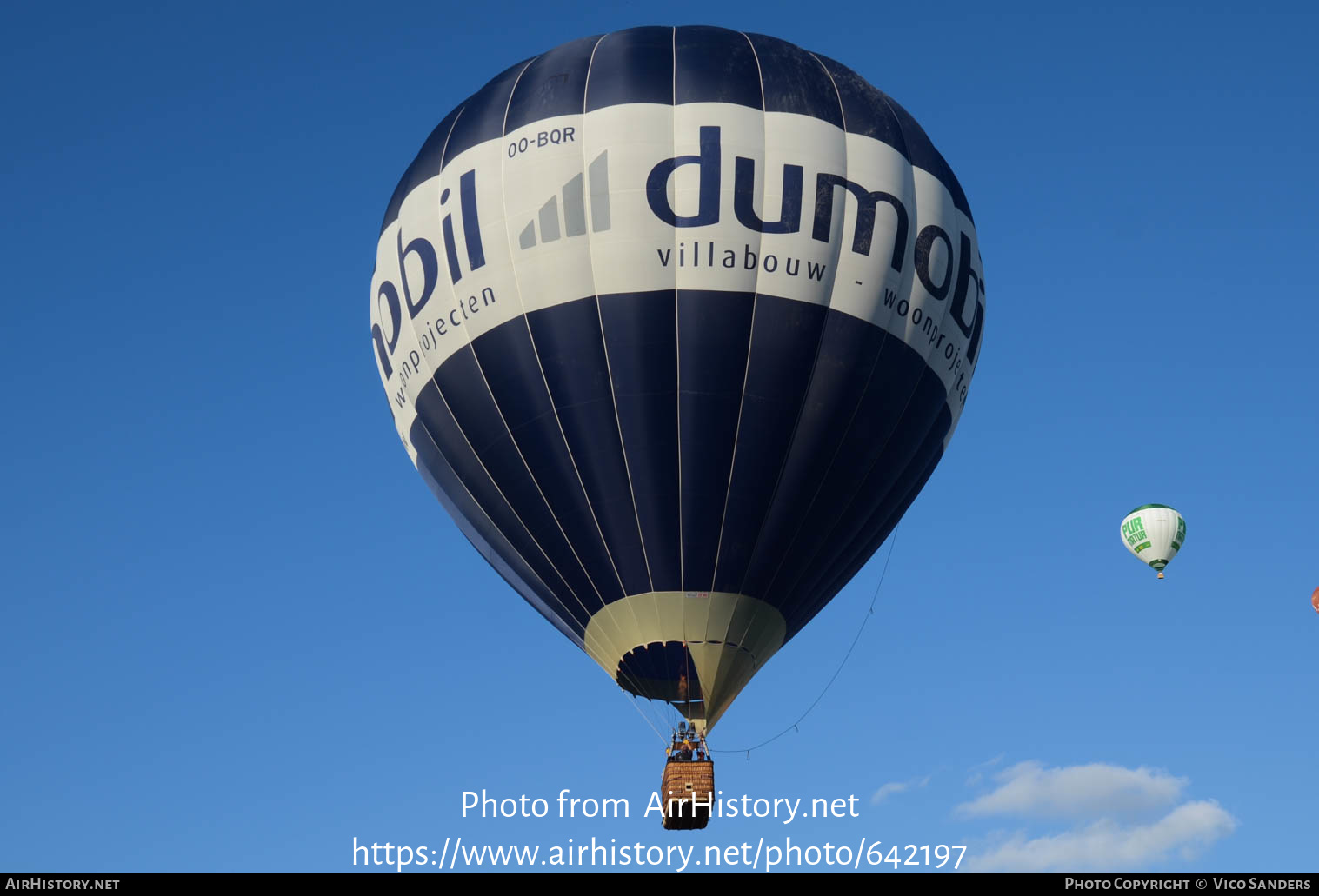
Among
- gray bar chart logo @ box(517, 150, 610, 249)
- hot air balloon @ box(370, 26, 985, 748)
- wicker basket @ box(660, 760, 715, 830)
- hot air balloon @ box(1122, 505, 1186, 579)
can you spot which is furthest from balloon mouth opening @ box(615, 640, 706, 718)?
hot air balloon @ box(1122, 505, 1186, 579)

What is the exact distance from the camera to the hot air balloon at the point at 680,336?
74.8ft

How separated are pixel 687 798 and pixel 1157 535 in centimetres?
1841

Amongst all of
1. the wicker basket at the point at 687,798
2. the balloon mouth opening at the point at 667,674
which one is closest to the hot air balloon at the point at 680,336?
the balloon mouth opening at the point at 667,674

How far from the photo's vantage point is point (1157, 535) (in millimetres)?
37844

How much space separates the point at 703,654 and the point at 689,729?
0.96m

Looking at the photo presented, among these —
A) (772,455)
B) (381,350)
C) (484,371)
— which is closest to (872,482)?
(772,455)

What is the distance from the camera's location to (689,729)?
23078 millimetres

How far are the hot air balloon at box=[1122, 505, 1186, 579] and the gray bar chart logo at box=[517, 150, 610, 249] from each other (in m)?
18.9

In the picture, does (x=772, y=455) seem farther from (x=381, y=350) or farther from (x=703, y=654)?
(x=381, y=350)

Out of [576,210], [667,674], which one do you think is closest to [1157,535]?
[667,674]

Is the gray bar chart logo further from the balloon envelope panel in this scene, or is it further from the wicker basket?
the balloon envelope panel

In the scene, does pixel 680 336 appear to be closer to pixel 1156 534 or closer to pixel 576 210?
pixel 576 210

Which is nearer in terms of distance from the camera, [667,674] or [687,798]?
[687,798]

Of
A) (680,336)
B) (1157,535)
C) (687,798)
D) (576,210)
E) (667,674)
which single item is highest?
(1157,535)
